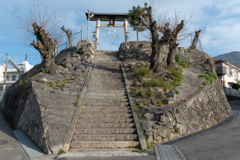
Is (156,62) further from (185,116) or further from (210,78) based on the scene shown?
(185,116)

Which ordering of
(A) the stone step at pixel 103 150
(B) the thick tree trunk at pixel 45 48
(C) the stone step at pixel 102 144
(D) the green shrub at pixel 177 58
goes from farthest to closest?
(D) the green shrub at pixel 177 58
(B) the thick tree trunk at pixel 45 48
(C) the stone step at pixel 102 144
(A) the stone step at pixel 103 150

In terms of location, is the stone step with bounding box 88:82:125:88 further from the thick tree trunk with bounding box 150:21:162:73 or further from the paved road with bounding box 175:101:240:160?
the paved road with bounding box 175:101:240:160

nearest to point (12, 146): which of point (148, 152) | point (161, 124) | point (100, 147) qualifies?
point (100, 147)

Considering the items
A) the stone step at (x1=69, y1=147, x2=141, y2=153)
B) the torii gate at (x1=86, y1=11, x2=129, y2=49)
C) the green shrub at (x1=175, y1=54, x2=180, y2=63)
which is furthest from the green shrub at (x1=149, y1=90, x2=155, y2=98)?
the torii gate at (x1=86, y1=11, x2=129, y2=49)

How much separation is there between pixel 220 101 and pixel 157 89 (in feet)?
18.3

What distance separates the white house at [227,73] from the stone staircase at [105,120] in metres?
22.4

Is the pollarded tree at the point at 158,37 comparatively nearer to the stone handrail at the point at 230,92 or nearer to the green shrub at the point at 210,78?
the green shrub at the point at 210,78

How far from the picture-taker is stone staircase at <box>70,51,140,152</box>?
680 cm

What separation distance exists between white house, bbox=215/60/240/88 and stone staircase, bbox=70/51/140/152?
22410 mm

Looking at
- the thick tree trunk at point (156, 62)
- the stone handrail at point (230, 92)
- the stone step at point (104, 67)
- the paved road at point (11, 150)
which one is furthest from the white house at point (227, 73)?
the paved road at point (11, 150)

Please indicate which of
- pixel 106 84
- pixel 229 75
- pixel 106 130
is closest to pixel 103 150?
pixel 106 130

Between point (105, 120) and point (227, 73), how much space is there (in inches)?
1154

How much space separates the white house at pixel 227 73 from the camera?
28.8 meters

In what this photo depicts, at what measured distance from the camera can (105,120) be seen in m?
8.26
